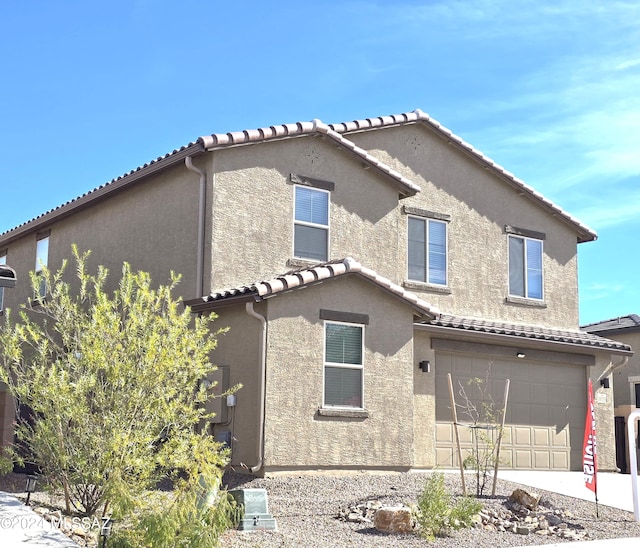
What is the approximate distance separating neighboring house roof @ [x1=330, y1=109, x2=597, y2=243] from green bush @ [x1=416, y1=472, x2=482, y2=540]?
9.47 meters

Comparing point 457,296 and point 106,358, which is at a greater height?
point 457,296

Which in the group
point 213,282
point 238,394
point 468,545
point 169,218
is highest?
point 169,218

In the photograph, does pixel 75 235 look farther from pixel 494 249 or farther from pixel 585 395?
pixel 585 395

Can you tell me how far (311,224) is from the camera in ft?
59.2

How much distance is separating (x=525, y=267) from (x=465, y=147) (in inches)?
131

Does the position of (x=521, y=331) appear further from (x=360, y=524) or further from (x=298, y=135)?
(x=360, y=524)

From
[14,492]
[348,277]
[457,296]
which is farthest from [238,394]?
[457,296]

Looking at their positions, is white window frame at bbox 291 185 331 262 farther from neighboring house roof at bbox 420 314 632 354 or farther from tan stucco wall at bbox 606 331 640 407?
tan stucco wall at bbox 606 331 640 407

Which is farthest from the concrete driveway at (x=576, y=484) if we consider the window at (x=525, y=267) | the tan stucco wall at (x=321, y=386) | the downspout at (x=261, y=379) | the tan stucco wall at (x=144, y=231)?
the tan stucco wall at (x=144, y=231)

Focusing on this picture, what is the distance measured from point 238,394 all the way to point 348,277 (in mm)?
2831

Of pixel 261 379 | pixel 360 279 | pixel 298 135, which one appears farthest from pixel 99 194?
pixel 261 379

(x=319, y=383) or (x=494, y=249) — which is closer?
(x=319, y=383)

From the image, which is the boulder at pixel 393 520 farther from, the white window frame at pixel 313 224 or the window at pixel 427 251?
the window at pixel 427 251

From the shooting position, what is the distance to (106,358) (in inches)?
420
